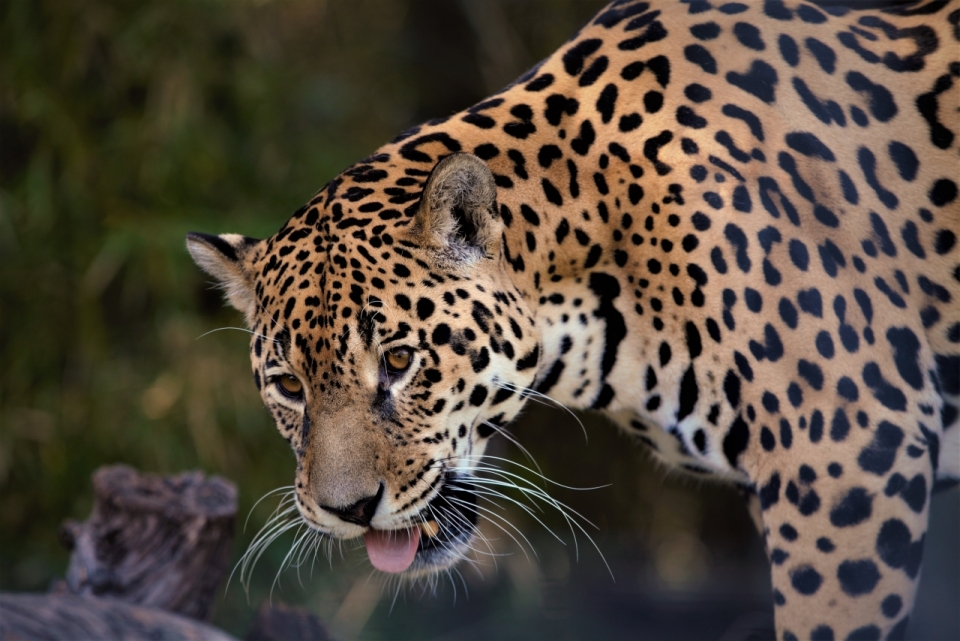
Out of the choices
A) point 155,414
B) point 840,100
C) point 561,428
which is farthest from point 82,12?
point 840,100

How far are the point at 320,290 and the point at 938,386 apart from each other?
1.48 meters

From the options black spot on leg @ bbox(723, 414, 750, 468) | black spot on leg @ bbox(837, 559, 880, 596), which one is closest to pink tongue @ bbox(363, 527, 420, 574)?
black spot on leg @ bbox(723, 414, 750, 468)

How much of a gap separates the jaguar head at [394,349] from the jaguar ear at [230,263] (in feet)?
0.38

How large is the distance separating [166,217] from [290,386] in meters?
3.10

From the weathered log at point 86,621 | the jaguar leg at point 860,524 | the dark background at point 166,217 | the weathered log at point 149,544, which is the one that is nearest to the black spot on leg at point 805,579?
the jaguar leg at point 860,524

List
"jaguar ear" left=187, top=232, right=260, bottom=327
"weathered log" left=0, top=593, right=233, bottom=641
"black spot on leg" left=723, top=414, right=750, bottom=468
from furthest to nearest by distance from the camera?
"jaguar ear" left=187, top=232, right=260, bottom=327 → "weathered log" left=0, top=593, right=233, bottom=641 → "black spot on leg" left=723, top=414, right=750, bottom=468

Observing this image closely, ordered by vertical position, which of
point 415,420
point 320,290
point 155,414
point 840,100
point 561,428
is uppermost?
point 840,100

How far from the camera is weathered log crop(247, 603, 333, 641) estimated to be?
10.9 feet

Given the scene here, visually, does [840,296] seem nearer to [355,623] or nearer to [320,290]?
[320,290]

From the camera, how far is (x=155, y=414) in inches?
209

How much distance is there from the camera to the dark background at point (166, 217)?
5258 millimetres

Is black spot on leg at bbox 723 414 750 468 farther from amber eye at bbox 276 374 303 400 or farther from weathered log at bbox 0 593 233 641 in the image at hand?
weathered log at bbox 0 593 233 641

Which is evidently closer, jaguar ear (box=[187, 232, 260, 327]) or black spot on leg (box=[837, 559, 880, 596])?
black spot on leg (box=[837, 559, 880, 596])

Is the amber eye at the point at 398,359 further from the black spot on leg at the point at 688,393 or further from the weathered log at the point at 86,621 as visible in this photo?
the weathered log at the point at 86,621
